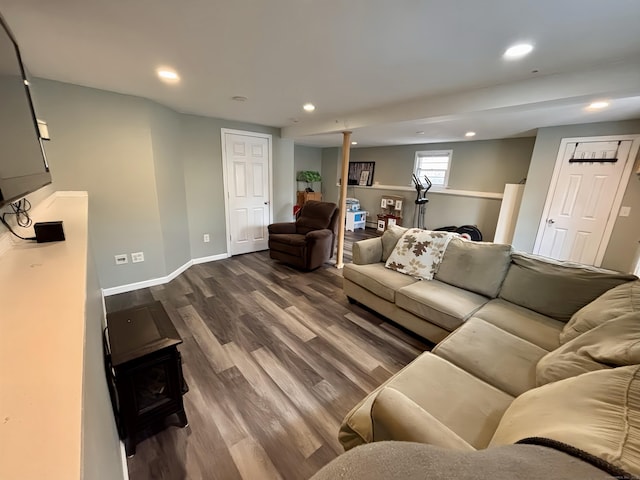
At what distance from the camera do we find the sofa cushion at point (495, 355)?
1283 millimetres

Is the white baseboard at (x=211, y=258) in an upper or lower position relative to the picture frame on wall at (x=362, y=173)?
lower

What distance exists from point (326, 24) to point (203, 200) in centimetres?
310

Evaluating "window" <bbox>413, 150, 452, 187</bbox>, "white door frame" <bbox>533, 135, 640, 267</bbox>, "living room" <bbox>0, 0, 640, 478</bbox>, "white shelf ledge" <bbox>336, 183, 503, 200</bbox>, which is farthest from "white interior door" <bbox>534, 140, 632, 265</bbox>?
"window" <bbox>413, 150, 452, 187</bbox>

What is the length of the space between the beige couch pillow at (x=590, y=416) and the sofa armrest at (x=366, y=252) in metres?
1.89

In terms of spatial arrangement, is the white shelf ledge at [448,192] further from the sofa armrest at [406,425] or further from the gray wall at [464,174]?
the sofa armrest at [406,425]

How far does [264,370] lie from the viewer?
6.25ft

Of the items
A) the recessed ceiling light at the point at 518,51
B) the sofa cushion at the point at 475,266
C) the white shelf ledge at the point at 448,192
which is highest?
the recessed ceiling light at the point at 518,51

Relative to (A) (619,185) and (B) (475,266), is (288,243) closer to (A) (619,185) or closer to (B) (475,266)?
(B) (475,266)

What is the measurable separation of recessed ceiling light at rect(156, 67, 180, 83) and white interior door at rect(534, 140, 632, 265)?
15.9 ft

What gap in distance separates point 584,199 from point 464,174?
7.00 feet

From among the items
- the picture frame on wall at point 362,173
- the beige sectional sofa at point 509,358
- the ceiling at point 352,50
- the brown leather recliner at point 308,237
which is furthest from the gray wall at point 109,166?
the picture frame on wall at point 362,173

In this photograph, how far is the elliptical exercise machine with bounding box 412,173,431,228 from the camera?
18.7 ft

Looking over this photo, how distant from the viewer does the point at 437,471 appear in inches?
19.1

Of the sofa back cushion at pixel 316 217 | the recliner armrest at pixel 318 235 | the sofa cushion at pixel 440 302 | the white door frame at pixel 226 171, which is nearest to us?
the sofa cushion at pixel 440 302
